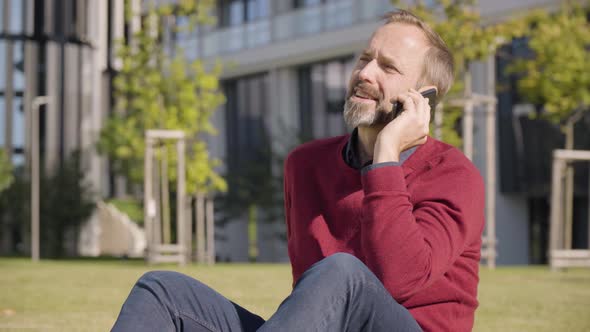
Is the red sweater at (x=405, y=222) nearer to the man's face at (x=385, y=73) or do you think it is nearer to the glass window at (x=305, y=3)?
the man's face at (x=385, y=73)

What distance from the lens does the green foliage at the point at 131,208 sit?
53.3 metres

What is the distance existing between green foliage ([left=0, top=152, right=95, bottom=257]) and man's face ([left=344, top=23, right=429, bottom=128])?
154 ft

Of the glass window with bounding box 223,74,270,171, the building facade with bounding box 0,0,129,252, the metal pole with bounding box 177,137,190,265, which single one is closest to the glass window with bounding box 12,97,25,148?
the building facade with bounding box 0,0,129,252

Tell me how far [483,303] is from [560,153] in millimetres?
9033

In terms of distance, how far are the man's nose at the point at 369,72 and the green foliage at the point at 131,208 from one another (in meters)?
49.7

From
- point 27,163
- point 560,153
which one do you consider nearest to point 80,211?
point 27,163

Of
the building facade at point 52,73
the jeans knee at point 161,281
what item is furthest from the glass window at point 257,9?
the jeans knee at point 161,281

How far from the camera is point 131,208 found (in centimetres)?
5419

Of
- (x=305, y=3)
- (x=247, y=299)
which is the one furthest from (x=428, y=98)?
(x=305, y=3)

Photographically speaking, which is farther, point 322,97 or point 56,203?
point 56,203

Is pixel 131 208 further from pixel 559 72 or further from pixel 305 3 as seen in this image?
pixel 559 72

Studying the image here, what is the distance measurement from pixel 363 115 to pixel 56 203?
47.6 m

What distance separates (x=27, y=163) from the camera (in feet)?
173

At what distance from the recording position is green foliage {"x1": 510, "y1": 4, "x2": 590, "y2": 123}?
20.3m
